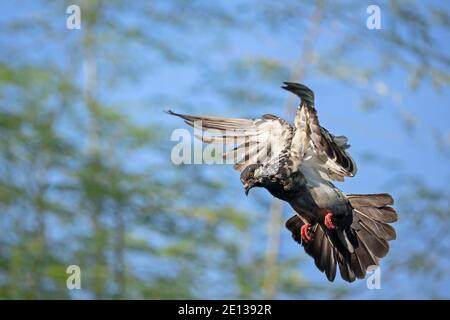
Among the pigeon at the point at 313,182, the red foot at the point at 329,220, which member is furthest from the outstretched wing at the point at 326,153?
the red foot at the point at 329,220

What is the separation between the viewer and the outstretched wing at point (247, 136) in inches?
160

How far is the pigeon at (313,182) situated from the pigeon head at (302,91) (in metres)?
0.04

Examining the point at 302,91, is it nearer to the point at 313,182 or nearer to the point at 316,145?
the point at 316,145

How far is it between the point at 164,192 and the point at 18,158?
1418 mm

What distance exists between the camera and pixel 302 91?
3502mm

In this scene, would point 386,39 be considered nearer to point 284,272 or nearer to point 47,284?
point 284,272

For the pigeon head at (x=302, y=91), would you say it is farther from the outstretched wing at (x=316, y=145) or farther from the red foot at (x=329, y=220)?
the red foot at (x=329, y=220)

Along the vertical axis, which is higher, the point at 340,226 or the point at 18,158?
the point at 18,158

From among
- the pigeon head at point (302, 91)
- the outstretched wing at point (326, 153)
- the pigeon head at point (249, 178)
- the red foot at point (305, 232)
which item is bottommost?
the red foot at point (305, 232)

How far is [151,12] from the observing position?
437 inches

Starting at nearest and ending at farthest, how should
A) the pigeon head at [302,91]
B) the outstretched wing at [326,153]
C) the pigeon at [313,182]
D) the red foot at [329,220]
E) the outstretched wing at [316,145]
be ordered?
the pigeon head at [302,91], the outstretched wing at [316,145], the outstretched wing at [326,153], the pigeon at [313,182], the red foot at [329,220]

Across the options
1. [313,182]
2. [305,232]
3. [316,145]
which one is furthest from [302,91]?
[305,232]

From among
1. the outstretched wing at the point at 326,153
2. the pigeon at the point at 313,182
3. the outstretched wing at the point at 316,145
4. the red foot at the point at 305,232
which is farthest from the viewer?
the red foot at the point at 305,232
